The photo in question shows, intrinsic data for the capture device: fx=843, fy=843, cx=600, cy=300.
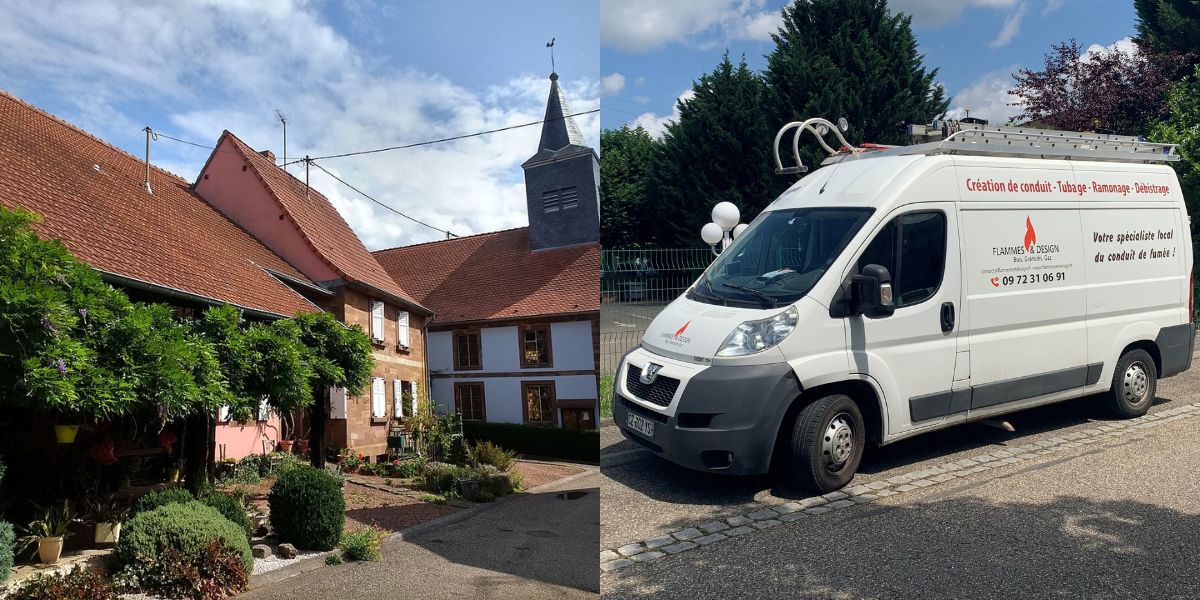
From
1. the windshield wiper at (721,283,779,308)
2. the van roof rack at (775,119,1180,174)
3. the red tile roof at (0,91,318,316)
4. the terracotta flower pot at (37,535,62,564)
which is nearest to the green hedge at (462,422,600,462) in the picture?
the red tile roof at (0,91,318,316)

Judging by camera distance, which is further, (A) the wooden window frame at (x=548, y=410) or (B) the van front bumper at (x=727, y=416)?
(B) the van front bumper at (x=727, y=416)

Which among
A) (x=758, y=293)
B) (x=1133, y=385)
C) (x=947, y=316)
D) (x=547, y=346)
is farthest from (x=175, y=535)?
(x=1133, y=385)

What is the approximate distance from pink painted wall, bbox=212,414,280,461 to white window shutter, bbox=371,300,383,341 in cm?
156

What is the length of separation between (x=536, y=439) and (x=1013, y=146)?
16.2 ft

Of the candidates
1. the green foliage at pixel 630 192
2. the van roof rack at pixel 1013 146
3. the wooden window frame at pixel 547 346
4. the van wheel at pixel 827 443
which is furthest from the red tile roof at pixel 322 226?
the green foliage at pixel 630 192

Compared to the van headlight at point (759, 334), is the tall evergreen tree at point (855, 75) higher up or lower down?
higher up

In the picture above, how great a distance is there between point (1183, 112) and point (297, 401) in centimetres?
1843

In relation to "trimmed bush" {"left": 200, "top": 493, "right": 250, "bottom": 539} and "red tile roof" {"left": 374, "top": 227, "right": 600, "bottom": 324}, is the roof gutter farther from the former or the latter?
"trimmed bush" {"left": 200, "top": 493, "right": 250, "bottom": 539}

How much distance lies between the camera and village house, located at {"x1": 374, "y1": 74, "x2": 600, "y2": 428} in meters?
Answer: 2.79

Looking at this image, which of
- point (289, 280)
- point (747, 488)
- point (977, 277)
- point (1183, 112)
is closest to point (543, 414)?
point (289, 280)

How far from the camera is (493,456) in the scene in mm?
4004

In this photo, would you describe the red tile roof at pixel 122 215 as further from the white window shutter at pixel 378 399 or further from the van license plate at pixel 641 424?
the van license plate at pixel 641 424

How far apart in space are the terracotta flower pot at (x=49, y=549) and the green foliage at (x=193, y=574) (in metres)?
0.44

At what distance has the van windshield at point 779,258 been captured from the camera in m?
5.51
